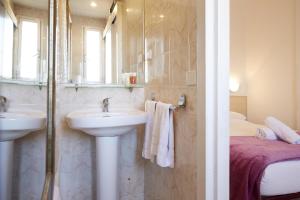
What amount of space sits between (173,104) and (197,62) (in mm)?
417

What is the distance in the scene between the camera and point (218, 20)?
38.4 inches

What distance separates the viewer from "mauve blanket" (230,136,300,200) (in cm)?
138

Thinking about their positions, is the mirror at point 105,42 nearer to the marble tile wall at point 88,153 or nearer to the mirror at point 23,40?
the marble tile wall at point 88,153

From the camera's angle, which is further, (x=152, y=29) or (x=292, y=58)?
(x=292, y=58)

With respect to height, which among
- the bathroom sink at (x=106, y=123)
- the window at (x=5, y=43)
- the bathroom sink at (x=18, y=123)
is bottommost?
the bathroom sink at (x=106, y=123)

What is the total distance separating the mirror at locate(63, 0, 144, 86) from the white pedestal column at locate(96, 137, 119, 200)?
63 centimetres

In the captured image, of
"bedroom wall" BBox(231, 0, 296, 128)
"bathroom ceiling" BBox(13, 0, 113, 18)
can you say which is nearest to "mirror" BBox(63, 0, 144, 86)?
"bathroom ceiling" BBox(13, 0, 113, 18)

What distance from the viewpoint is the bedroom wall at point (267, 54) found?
308 centimetres

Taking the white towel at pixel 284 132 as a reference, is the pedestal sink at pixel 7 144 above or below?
above

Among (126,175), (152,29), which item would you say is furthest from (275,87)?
(126,175)

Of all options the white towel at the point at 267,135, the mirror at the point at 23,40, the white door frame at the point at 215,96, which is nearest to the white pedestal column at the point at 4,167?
the mirror at the point at 23,40

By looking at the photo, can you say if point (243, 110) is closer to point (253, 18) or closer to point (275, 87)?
point (275, 87)

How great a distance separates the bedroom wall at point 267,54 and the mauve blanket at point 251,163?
72.2 inches

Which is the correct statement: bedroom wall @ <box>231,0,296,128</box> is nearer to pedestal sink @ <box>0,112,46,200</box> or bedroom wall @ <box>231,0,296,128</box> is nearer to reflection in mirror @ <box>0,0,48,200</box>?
reflection in mirror @ <box>0,0,48,200</box>
